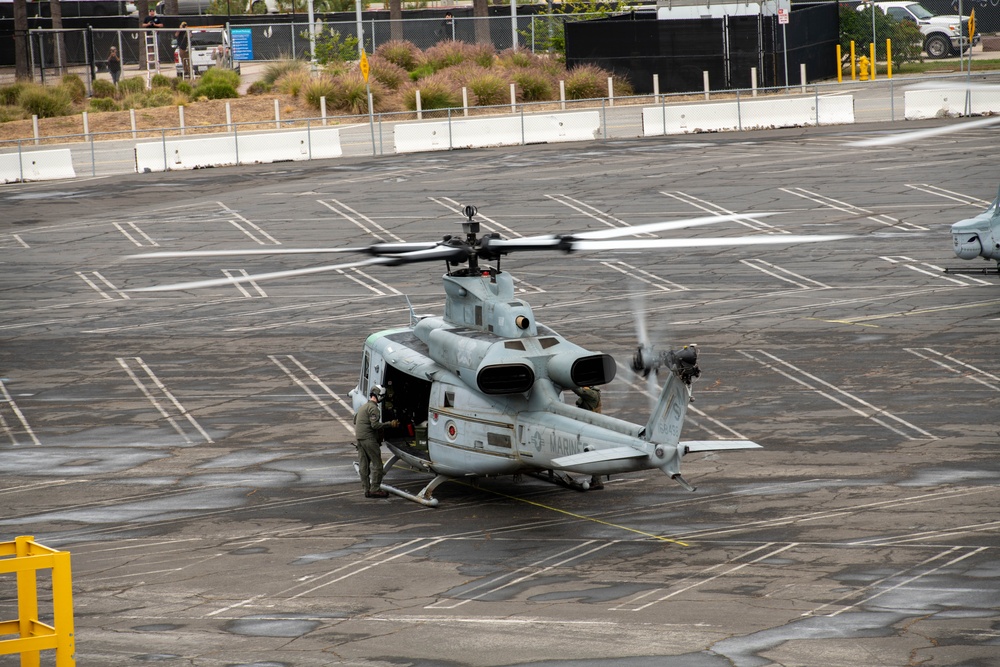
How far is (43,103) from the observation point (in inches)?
2223

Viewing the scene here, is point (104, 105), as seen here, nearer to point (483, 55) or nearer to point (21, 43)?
point (21, 43)

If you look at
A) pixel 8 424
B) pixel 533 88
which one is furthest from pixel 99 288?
pixel 533 88

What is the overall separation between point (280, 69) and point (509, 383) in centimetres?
5017

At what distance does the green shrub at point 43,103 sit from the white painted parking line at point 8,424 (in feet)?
116

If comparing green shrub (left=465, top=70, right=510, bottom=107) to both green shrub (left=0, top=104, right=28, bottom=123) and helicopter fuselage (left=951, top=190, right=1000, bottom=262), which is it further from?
helicopter fuselage (left=951, top=190, right=1000, bottom=262)

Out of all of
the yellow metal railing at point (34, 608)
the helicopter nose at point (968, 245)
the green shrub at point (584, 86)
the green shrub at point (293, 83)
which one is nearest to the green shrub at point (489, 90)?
the green shrub at point (584, 86)

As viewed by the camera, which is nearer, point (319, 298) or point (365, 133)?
point (319, 298)

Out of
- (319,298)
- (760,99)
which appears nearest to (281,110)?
(760,99)

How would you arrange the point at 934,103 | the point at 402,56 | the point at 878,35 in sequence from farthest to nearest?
the point at 402,56 < the point at 878,35 < the point at 934,103

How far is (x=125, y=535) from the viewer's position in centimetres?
1620

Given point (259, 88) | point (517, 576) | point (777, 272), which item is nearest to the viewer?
point (517, 576)

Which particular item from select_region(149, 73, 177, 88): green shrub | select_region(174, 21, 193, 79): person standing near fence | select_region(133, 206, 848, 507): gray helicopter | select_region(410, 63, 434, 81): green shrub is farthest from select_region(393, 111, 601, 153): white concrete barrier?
select_region(133, 206, 848, 507): gray helicopter

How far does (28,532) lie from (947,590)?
10652 mm

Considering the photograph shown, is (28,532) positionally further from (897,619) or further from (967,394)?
(967,394)
